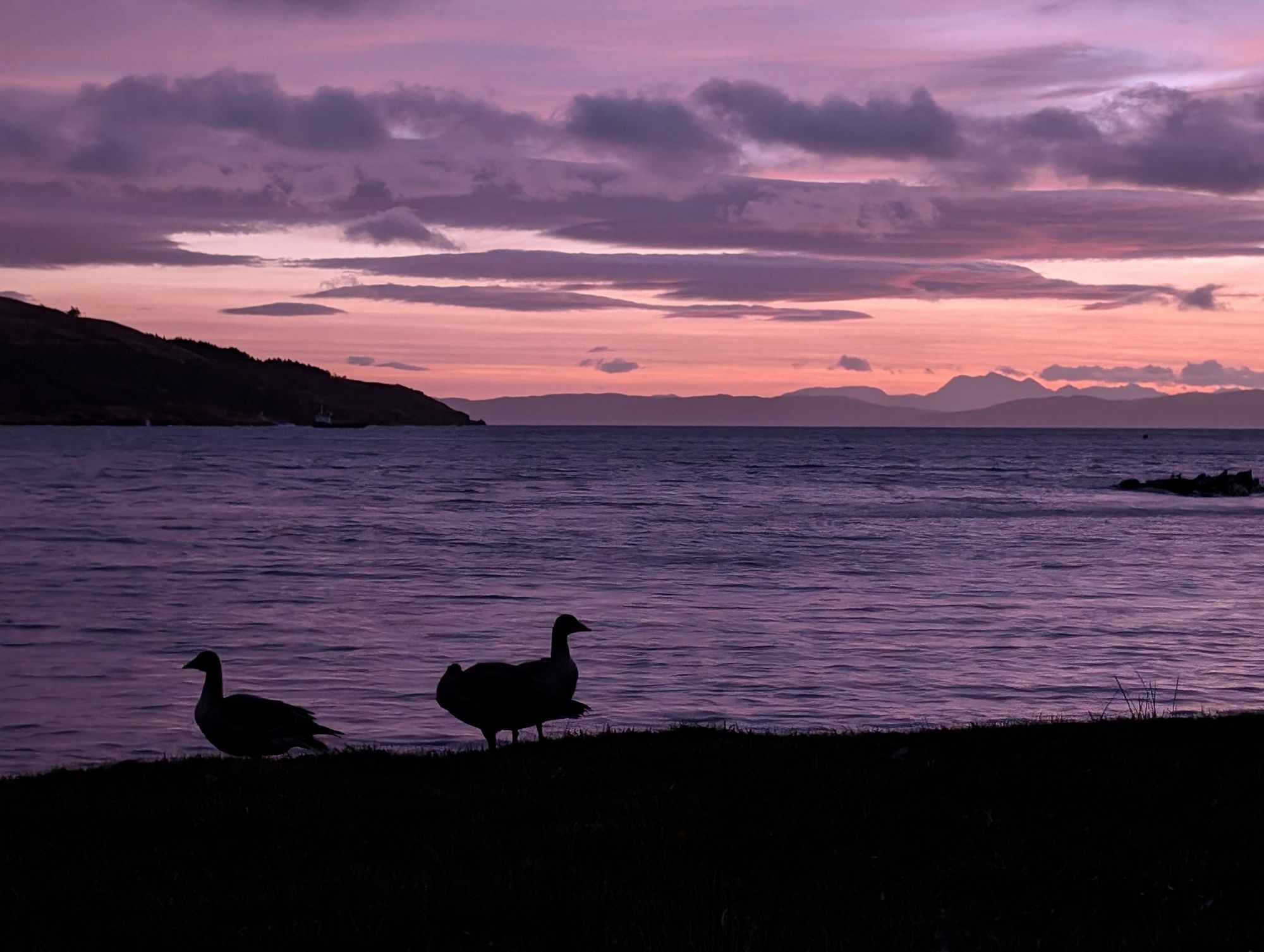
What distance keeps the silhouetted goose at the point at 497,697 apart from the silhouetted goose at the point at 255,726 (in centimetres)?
135

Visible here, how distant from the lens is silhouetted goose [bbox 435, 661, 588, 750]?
512 inches

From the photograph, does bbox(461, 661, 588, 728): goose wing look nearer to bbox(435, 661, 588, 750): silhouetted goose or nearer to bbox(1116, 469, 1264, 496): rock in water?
bbox(435, 661, 588, 750): silhouetted goose

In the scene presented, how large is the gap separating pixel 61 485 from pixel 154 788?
80.5 metres

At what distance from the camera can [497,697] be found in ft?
42.8

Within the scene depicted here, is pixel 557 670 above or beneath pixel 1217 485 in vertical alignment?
above

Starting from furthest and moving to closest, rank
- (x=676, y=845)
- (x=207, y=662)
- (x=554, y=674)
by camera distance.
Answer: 1. (x=207, y=662)
2. (x=554, y=674)
3. (x=676, y=845)

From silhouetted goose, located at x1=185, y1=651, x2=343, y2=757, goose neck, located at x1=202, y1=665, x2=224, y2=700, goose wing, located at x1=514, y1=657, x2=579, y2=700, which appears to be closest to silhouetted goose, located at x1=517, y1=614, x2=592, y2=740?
goose wing, located at x1=514, y1=657, x2=579, y2=700

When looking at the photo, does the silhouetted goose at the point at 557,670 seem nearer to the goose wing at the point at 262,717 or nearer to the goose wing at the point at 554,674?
the goose wing at the point at 554,674

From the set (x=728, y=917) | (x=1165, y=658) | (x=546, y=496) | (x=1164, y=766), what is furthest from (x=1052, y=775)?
(x=546, y=496)

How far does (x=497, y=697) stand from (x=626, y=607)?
1690 centimetres

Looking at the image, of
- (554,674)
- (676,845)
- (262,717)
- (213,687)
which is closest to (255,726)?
(262,717)

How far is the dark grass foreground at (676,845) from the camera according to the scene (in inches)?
277

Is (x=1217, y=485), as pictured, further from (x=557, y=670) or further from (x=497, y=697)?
(x=497, y=697)

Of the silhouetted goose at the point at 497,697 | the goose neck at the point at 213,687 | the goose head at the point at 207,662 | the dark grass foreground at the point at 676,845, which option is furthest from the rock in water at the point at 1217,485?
the goose neck at the point at 213,687
